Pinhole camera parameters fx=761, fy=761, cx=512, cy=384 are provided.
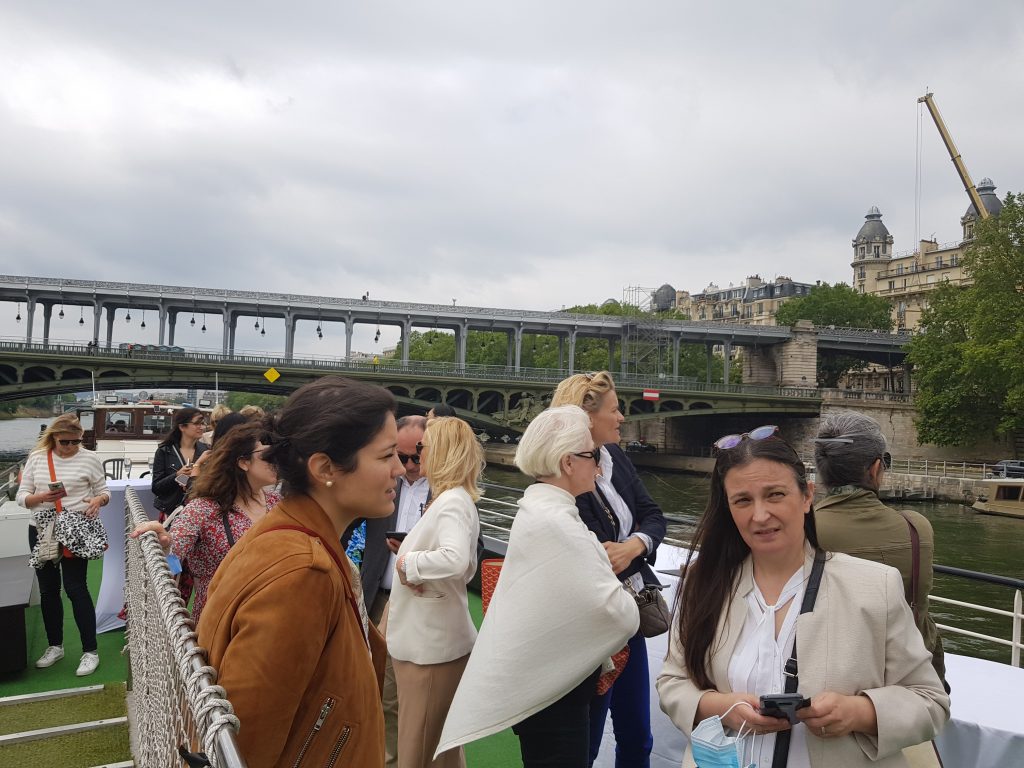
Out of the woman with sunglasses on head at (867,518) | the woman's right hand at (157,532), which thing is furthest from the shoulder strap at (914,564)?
the woman's right hand at (157,532)

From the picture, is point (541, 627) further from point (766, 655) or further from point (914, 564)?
point (914, 564)

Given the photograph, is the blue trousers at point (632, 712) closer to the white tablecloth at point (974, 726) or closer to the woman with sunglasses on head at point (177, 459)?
the white tablecloth at point (974, 726)

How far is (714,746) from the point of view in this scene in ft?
5.18

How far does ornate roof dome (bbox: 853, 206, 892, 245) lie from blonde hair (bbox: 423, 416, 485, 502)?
326 ft

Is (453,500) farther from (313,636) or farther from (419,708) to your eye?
(313,636)

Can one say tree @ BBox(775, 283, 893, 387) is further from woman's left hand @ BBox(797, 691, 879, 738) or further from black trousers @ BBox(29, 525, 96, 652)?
woman's left hand @ BBox(797, 691, 879, 738)

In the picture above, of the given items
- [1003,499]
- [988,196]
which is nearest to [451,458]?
[1003,499]

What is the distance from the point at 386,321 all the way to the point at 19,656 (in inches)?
1691

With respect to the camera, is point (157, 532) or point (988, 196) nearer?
point (157, 532)

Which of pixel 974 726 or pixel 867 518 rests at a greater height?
pixel 867 518

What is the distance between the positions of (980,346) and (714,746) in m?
36.1

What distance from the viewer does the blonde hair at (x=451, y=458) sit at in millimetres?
2855

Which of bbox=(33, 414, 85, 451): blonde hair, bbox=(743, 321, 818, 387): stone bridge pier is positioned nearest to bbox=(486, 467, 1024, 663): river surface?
bbox=(33, 414, 85, 451): blonde hair

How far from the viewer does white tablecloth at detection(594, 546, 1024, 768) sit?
8.86 feet
